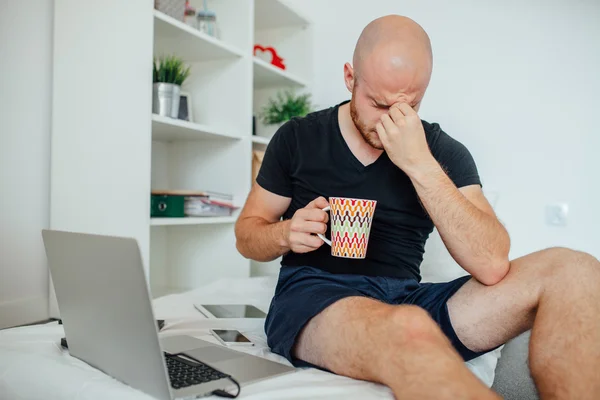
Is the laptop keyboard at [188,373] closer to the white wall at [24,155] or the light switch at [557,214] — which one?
the white wall at [24,155]

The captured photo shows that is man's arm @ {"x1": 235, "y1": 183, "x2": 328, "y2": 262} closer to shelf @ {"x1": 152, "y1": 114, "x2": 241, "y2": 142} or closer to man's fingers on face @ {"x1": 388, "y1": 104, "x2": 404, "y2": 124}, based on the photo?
man's fingers on face @ {"x1": 388, "y1": 104, "x2": 404, "y2": 124}

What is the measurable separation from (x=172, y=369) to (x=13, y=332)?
50 cm

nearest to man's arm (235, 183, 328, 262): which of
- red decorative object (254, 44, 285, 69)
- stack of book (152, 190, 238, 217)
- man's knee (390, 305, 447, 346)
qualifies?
man's knee (390, 305, 447, 346)

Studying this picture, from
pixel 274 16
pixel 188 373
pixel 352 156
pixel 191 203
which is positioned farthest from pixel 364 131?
pixel 274 16

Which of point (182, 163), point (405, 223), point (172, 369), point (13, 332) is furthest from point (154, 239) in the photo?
point (172, 369)

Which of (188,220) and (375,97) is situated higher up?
(375,97)

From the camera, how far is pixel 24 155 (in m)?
2.09

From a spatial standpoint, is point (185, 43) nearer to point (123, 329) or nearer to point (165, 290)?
point (165, 290)

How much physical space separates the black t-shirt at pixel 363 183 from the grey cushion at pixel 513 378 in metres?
0.34

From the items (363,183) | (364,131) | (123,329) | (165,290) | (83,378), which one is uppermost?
(364,131)

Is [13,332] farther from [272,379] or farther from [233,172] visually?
[233,172]

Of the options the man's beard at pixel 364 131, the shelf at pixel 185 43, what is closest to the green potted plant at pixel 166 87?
the shelf at pixel 185 43

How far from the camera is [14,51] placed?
2049mm

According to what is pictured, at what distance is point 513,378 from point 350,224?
0.69 metres
